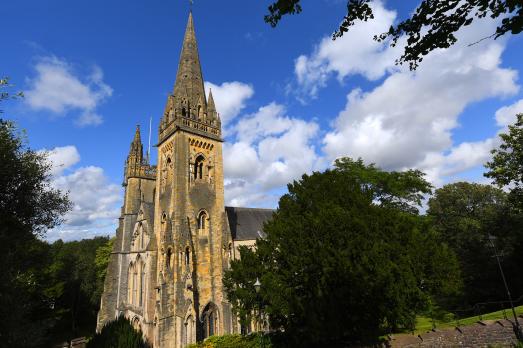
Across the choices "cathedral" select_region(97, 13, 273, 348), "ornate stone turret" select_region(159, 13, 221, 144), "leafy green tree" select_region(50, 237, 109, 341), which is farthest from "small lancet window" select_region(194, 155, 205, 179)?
"leafy green tree" select_region(50, 237, 109, 341)

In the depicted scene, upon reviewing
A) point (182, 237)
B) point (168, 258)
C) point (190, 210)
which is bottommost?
point (168, 258)

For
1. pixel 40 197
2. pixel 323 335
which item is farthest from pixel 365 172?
pixel 40 197

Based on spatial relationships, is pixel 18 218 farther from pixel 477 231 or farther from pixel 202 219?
pixel 477 231

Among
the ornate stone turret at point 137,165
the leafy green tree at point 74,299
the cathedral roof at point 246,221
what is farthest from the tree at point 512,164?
the leafy green tree at point 74,299

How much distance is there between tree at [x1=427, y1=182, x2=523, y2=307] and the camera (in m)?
25.8

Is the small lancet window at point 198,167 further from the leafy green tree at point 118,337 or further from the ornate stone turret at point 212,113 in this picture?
the leafy green tree at point 118,337

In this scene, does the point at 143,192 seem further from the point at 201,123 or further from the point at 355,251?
the point at 355,251

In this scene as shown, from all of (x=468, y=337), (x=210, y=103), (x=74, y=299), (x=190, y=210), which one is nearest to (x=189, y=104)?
(x=210, y=103)

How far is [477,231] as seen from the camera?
31.4 metres

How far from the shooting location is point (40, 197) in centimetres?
1263

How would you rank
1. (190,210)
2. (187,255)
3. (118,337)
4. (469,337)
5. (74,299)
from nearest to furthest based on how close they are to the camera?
(469,337)
(118,337)
(187,255)
(190,210)
(74,299)

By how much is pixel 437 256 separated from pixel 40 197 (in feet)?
60.9

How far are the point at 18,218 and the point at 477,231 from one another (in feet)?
124

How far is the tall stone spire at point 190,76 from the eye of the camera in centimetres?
2728
